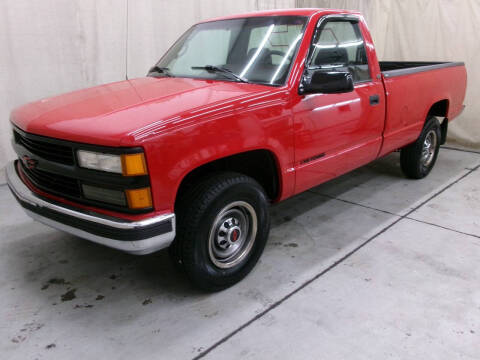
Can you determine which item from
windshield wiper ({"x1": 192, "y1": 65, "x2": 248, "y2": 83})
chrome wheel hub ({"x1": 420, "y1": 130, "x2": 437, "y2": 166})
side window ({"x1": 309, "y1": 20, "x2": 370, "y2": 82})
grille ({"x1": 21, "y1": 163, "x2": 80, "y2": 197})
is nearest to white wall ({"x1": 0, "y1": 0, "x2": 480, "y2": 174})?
windshield wiper ({"x1": 192, "y1": 65, "x2": 248, "y2": 83})

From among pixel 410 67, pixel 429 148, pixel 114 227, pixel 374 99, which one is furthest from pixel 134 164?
pixel 410 67

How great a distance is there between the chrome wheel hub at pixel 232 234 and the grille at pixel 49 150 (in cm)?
93

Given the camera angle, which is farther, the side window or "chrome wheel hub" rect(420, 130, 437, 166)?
"chrome wheel hub" rect(420, 130, 437, 166)

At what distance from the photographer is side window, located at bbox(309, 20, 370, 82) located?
295cm

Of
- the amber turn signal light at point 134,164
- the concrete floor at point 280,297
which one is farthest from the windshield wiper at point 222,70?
the concrete floor at point 280,297

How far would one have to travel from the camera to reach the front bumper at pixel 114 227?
2002 millimetres

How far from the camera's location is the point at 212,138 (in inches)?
87.2

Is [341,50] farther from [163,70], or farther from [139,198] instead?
[139,198]

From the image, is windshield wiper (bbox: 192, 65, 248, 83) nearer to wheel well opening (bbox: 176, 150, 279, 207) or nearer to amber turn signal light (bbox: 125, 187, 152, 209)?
wheel well opening (bbox: 176, 150, 279, 207)

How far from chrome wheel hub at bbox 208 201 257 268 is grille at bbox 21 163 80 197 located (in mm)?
842

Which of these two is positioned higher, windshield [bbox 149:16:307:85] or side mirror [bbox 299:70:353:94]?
windshield [bbox 149:16:307:85]

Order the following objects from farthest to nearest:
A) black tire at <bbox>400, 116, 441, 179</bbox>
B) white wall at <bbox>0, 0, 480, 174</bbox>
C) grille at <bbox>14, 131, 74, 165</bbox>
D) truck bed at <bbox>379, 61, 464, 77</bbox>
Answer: white wall at <bbox>0, 0, 480, 174</bbox>
black tire at <bbox>400, 116, 441, 179</bbox>
truck bed at <bbox>379, 61, 464, 77</bbox>
grille at <bbox>14, 131, 74, 165</bbox>

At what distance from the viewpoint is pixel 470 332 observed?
A: 218 cm

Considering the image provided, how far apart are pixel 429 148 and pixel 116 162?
3.91 metres
